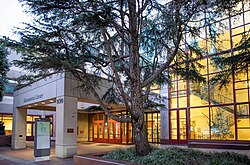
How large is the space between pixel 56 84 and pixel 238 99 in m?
12.2

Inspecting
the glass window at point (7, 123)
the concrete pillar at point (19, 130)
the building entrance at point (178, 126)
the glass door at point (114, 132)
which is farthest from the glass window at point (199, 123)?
the glass window at point (7, 123)

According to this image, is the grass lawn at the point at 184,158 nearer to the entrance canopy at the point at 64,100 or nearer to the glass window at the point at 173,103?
the entrance canopy at the point at 64,100

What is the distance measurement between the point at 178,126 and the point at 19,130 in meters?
12.5

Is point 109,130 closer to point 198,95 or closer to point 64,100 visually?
point 198,95

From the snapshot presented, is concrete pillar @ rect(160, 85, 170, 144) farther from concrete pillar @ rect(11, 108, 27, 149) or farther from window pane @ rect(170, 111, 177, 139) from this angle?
concrete pillar @ rect(11, 108, 27, 149)

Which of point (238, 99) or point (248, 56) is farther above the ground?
point (248, 56)

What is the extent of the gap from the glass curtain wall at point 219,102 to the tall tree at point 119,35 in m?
6.92

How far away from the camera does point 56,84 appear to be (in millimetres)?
14164

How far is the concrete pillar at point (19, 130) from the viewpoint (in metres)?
19.0

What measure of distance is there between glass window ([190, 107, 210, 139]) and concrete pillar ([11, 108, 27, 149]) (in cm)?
1297

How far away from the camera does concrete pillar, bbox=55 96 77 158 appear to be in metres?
12.9

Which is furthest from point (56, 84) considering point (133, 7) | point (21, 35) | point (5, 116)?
point (5, 116)

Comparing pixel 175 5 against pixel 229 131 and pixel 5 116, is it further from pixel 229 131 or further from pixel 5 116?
pixel 5 116

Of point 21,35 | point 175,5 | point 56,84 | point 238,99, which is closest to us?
point 175,5
